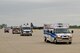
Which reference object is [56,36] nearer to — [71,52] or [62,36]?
[62,36]

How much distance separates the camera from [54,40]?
33.5 meters

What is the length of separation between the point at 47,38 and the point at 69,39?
15.8 feet

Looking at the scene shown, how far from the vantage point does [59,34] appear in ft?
108

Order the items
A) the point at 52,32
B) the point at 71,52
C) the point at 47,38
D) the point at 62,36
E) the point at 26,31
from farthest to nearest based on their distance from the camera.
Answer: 1. the point at 26,31
2. the point at 47,38
3. the point at 52,32
4. the point at 62,36
5. the point at 71,52

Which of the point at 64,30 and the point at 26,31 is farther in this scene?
the point at 26,31

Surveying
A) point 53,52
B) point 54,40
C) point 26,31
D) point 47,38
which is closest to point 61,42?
point 54,40

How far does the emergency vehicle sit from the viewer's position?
32.5 m

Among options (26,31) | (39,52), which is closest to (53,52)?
(39,52)

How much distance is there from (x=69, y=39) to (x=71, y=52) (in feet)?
37.1

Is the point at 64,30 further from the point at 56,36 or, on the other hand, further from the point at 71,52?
the point at 71,52

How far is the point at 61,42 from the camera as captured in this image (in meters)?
34.1

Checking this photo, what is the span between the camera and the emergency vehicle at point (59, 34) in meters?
32.5

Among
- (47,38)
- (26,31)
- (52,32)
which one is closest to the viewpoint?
(52,32)

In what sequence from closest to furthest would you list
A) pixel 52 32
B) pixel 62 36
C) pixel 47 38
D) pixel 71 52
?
pixel 71 52 → pixel 62 36 → pixel 52 32 → pixel 47 38
